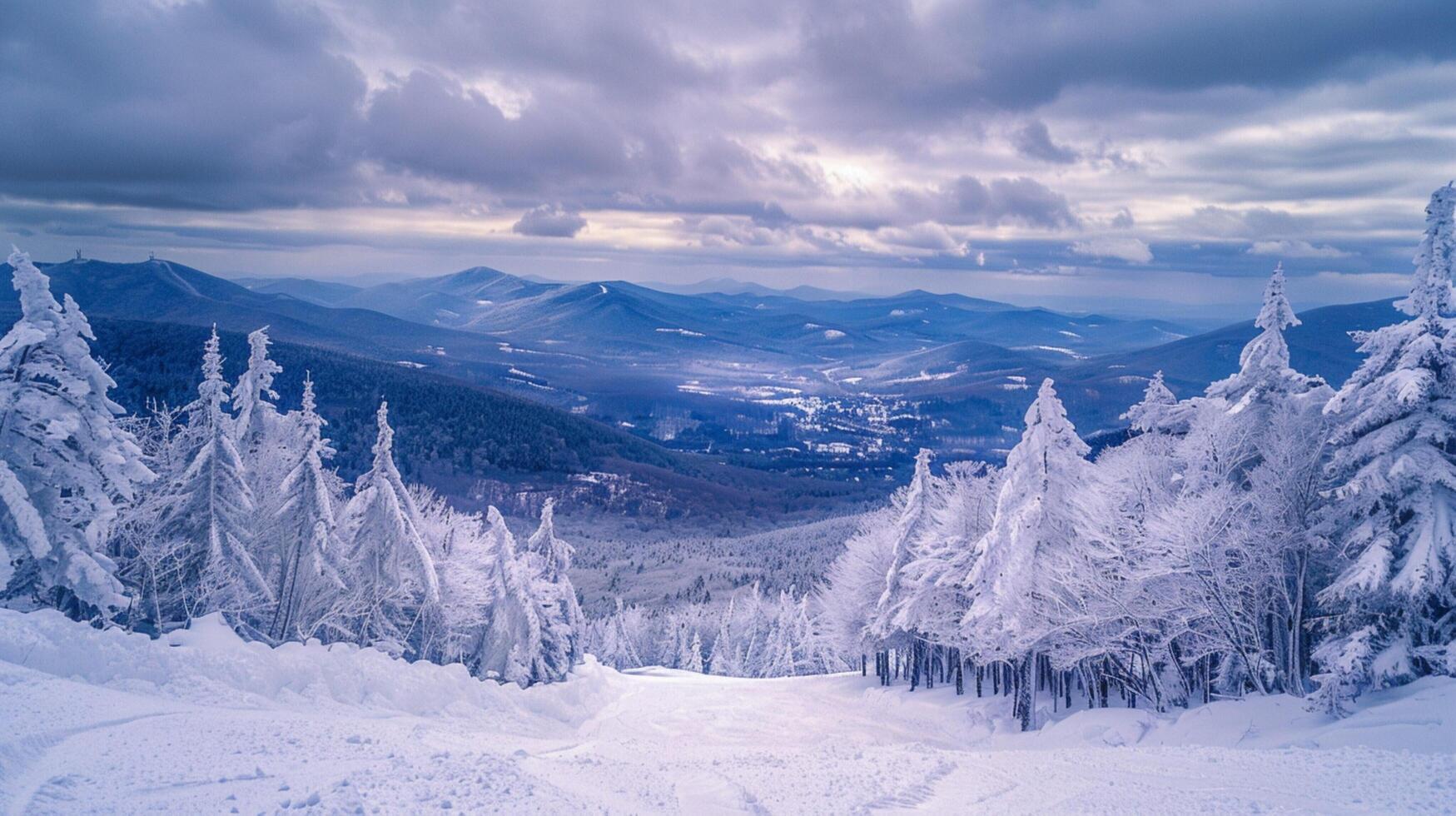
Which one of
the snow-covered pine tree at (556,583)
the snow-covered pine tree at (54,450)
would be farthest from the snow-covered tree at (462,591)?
the snow-covered pine tree at (54,450)

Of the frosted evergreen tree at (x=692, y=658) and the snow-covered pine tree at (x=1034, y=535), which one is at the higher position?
the snow-covered pine tree at (x=1034, y=535)

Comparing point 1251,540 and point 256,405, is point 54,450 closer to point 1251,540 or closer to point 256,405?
point 256,405

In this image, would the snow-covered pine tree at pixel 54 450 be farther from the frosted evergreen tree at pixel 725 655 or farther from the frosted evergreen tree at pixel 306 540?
the frosted evergreen tree at pixel 725 655

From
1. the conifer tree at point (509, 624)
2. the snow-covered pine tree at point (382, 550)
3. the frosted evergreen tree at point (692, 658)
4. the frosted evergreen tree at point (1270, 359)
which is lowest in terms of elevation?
the frosted evergreen tree at point (692, 658)

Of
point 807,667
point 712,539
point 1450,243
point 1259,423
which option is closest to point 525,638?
point 1259,423

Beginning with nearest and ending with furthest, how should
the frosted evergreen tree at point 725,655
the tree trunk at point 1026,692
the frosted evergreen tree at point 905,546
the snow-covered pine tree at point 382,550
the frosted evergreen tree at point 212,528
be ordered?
the frosted evergreen tree at point 212,528 < the tree trunk at point 1026,692 < the snow-covered pine tree at point 382,550 < the frosted evergreen tree at point 905,546 < the frosted evergreen tree at point 725,655

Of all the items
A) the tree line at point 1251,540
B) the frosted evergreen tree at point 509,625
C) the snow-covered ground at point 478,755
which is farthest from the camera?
the frosted evergreen tree at point 509,625

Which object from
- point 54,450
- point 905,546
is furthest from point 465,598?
point 905,546
